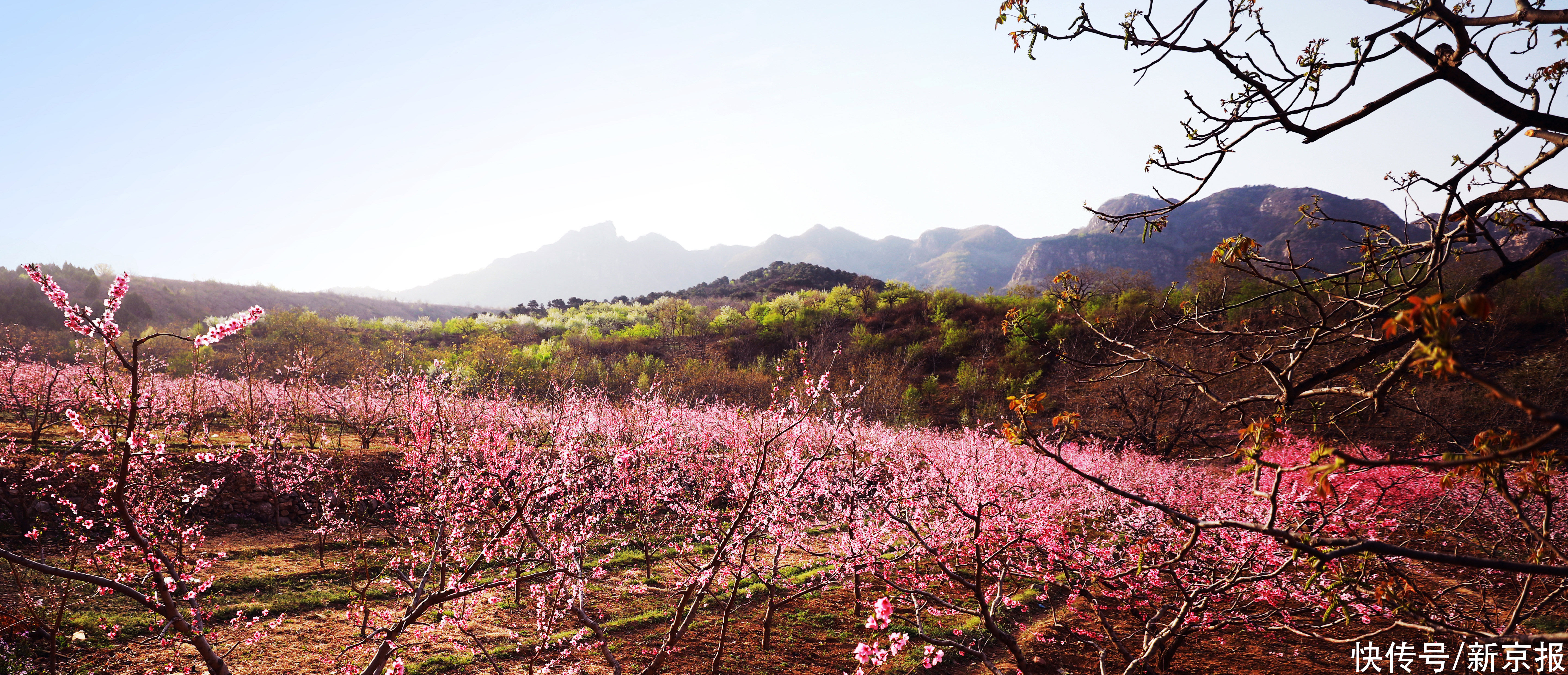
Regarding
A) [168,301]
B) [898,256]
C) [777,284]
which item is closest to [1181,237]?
[898,256]

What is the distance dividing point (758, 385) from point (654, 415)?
8150 mm

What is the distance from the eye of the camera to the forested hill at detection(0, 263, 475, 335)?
1006 inches

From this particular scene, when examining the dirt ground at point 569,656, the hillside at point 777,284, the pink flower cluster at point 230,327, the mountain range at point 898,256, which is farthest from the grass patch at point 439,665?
the mountain range at point 898,256

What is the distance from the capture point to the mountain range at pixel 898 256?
9888cm

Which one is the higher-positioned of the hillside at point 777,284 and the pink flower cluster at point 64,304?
the hillside at point 777,284

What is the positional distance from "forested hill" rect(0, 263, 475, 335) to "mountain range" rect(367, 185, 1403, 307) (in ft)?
129

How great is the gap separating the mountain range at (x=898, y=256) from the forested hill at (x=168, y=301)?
39444 millimetres

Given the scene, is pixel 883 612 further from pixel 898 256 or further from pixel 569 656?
pixel 898 256

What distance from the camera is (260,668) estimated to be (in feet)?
16.3

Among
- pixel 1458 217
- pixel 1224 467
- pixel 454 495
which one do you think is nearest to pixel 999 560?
pixel 1458 217

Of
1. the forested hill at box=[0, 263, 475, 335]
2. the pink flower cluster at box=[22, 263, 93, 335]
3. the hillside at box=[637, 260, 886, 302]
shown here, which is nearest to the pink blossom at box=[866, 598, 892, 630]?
the pink flower cluster at box=[22, 263, 93, 335]

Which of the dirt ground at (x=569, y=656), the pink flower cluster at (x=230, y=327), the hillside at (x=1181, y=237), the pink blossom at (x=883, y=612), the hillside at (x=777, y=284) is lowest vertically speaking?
the dirt ground at (x=569, y=656)

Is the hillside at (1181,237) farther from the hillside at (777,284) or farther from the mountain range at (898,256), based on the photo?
the hillside at (777,284)

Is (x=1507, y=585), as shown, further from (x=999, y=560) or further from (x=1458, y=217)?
(x=1458, y=217)
